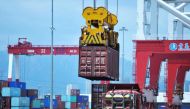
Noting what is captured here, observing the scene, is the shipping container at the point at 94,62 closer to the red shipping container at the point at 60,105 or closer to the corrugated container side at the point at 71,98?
the red shipping container at the point at 60,105

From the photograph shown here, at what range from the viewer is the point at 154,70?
59.0 meters

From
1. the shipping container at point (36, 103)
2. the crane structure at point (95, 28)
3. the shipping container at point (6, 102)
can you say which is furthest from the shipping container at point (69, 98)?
the crane structure at point (95, 28)

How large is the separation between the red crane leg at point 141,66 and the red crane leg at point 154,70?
10.7 ft

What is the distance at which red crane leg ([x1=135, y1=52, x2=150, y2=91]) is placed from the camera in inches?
2094

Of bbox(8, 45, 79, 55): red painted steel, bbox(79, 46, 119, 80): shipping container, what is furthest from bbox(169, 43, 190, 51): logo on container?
bbox(8, 45, 79, 55): red painted steel

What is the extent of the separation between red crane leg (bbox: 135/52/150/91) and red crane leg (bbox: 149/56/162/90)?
326 cm

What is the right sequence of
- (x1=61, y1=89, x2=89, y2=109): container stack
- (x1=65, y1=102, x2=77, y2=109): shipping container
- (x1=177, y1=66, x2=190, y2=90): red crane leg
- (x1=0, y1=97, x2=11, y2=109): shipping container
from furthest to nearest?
(x1=61, y1=89, x2=89, y2=109): container stack
(x1=65, y1=102, x2=77, y2=109): shipping container
(x1=0, y1=97, x2=11, y2=109): shipping container
(x1=177, y1=66, x2=190, y2=90): red crane leg

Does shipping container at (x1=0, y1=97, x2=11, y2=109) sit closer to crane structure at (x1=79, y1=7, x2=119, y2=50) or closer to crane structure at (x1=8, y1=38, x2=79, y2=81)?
crane structure at (x1=8, y1=38, x2=79, y2=81)

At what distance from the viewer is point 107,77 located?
44562 millimetres

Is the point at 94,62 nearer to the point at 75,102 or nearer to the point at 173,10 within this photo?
the point at 173,10

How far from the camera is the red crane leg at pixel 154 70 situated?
57906mm

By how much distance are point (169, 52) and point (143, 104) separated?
886 cm

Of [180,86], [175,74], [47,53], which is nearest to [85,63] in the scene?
[175,74]

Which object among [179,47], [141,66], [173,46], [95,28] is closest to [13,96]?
[141,66]
